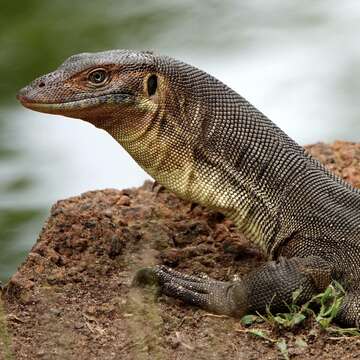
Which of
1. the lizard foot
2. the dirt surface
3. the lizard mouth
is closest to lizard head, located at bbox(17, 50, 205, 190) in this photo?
the lizard mouth

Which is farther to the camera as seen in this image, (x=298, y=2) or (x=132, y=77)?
(x=298, y=2)

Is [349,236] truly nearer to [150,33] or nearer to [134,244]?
[134,244]

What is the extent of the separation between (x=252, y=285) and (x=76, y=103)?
5.15ft

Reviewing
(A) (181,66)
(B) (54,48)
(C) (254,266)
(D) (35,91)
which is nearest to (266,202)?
(C) (254,266)

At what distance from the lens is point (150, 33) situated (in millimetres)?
15391

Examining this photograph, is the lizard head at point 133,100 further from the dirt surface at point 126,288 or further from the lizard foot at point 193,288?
the lizard foot at point 193,288

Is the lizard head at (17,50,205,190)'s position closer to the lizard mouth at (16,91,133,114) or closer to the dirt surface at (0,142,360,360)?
the lizard mouth at (16,91,133,114)

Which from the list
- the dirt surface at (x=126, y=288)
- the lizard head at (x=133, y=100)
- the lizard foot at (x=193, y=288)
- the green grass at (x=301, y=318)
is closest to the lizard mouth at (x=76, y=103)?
the lizard head at (x=133, y=100)

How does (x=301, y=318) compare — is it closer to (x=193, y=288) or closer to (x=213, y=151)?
(x=193, y=288)

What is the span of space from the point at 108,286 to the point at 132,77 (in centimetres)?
130

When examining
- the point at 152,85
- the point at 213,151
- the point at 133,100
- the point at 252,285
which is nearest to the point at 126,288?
the point at 252,285

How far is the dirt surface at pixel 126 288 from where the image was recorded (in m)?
7.86

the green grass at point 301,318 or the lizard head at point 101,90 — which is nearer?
the green grass at point 301,318

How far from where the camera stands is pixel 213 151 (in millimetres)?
9000
